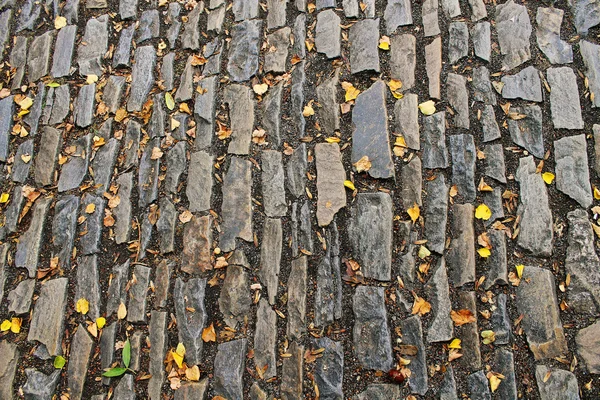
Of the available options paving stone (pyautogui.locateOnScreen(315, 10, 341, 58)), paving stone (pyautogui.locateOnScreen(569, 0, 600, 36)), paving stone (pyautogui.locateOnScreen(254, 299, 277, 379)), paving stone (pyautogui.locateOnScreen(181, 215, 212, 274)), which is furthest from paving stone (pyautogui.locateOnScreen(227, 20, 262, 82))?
paving stone (pyautogui.locateOnScreen(569, 0, 600, 36))

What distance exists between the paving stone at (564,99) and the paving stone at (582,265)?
1.89 feet

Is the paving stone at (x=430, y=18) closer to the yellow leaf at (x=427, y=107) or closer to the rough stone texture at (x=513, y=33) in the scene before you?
the rough stone texture at (x=513, y=33)

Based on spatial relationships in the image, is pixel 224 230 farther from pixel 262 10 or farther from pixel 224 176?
pixel 262 10

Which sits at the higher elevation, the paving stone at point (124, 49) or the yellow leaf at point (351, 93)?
the paving stone at point (124, 49)

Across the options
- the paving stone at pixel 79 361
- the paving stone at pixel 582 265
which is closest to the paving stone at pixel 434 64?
the paving stone at pixel 582 265

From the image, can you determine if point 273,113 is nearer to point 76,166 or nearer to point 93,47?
point 76,166

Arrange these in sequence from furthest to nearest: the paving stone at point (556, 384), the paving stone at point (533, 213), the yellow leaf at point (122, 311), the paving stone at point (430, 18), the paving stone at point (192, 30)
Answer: the paving stone at point (192, 30), the paving stone at point (430, 18), the yellow leaf at point (122, 311), the paving stone at point (533, 213), the paving stone at point (556, 384)

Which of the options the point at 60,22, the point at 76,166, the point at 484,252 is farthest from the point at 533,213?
the point at 60,22

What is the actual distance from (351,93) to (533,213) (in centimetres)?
128

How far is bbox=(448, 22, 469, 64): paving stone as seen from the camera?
3531mm

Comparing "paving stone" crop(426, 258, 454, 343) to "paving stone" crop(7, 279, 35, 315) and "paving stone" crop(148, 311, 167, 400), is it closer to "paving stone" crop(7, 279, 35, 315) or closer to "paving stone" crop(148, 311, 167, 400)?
"paving stone" crop(148, 311, 167, 400)

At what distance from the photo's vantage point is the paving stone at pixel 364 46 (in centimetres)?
356

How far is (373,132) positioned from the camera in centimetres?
329

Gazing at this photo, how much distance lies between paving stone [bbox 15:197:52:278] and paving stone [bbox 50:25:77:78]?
1073 mm
